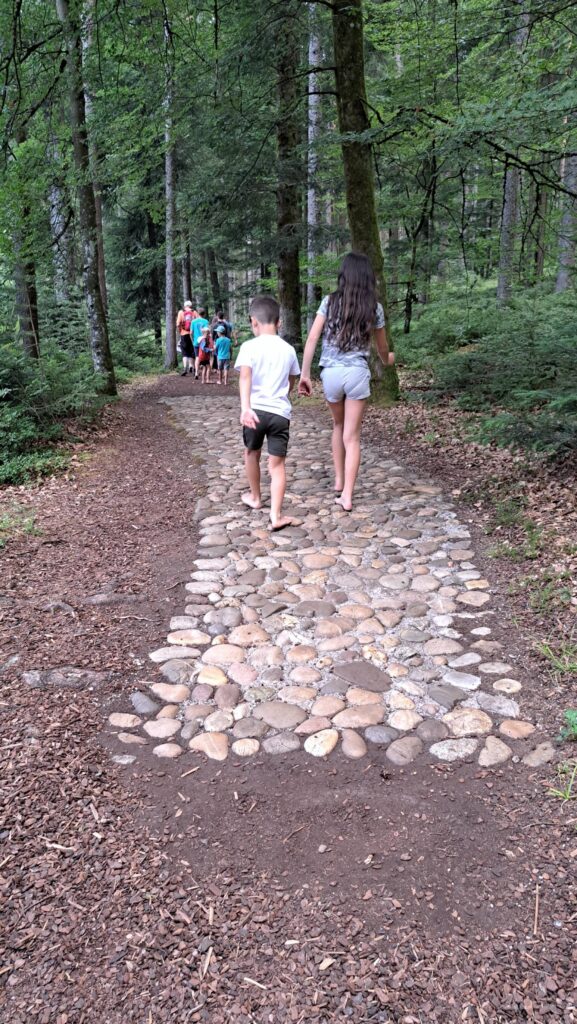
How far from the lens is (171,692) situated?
341cm

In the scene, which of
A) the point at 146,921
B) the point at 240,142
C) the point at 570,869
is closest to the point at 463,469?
the point at 570,869

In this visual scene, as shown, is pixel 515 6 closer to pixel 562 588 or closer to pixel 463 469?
pixel 463 469

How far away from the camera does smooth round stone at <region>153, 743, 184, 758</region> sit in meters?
2.93

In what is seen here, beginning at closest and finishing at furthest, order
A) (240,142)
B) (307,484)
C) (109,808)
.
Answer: (109,808), (307,484), (240,142)

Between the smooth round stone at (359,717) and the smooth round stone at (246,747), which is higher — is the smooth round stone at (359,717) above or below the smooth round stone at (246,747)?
above

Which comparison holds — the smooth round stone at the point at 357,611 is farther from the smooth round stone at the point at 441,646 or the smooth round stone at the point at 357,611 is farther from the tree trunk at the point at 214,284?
the tree trunk at the point at 214,284

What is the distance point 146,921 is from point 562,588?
3.23 m

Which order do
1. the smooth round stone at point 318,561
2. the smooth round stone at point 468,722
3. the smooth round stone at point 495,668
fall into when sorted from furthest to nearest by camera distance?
the smooth round stone at point 318,561
the smooth round stone at point 495,668
the smooth round stone at point 468,722

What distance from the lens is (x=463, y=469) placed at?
716cm

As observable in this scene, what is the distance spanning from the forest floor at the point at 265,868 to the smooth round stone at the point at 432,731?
0.54 feet

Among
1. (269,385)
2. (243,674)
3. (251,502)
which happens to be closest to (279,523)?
(251,502)

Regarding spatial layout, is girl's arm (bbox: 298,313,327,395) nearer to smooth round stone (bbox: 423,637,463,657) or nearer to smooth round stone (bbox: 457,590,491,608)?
smooth round stone (bbox: 457,590,491,608)

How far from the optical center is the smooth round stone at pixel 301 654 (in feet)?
12.1

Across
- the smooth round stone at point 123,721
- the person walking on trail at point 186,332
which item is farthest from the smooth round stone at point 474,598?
the person walking on trail at point 186,332
